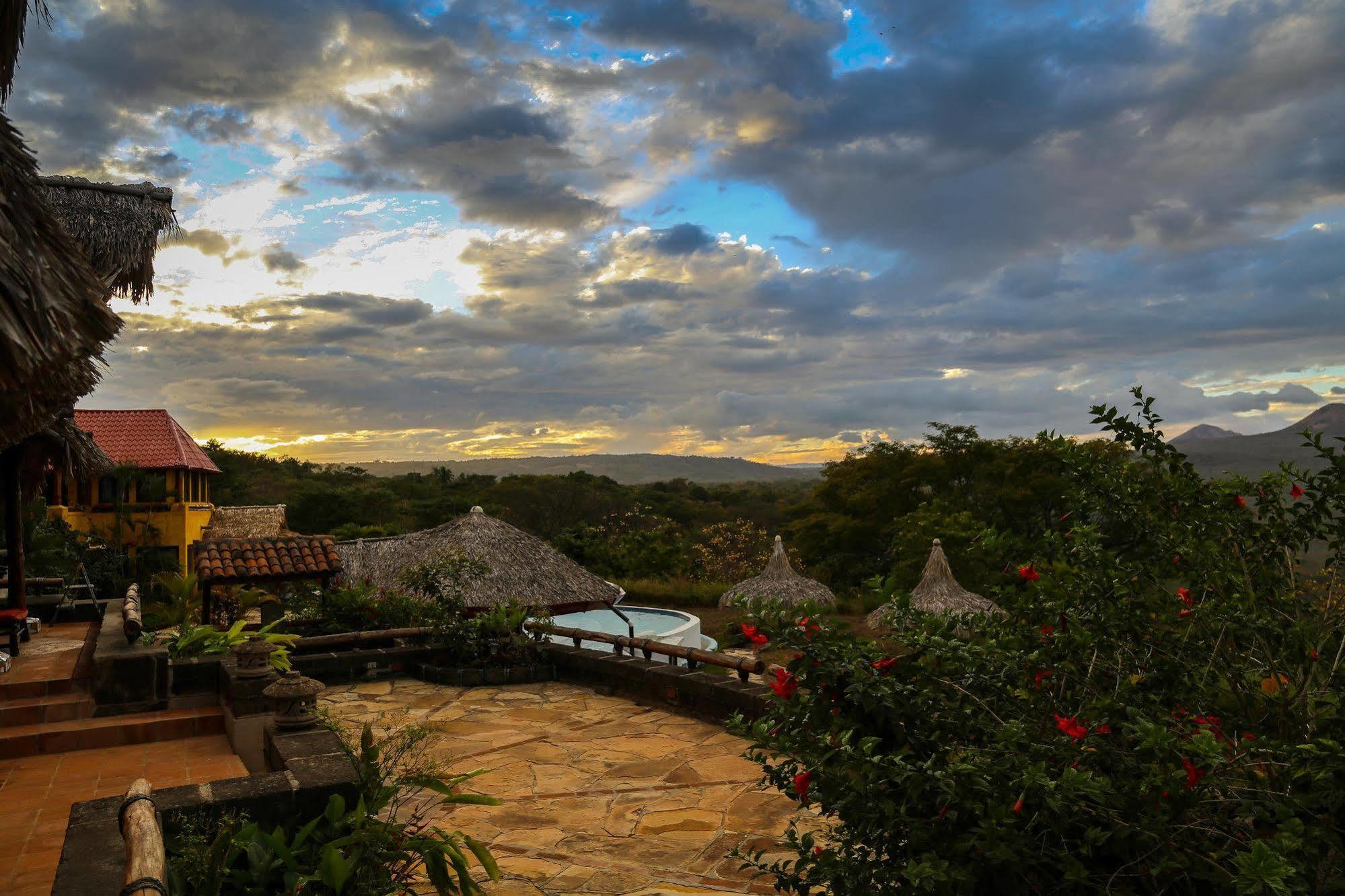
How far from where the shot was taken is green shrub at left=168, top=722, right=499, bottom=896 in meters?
3.33

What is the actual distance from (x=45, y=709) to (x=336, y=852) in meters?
4.96

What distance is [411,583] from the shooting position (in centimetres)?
1177

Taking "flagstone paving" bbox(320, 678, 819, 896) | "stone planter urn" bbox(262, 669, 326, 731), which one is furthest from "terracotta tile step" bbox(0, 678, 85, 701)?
"stone planter urn" bbox(262, 669, 326, 731)

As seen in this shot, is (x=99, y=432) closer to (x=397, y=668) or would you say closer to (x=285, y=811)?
(x=397, y=668)

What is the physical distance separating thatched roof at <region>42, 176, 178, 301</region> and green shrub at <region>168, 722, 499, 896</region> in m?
8.61

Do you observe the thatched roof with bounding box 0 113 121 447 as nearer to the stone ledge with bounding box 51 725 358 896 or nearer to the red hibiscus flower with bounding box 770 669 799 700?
the stone ledge with bounding box 51 725 358 896

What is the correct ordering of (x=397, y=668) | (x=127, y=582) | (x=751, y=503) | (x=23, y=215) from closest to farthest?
1. (x=23, y=215)
2. (x=397, y=668)
3. (x=127, y=582)
4. (x=751, y=503)

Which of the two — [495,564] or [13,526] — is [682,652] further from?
[13,526]

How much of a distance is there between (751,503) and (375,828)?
40.3 metres

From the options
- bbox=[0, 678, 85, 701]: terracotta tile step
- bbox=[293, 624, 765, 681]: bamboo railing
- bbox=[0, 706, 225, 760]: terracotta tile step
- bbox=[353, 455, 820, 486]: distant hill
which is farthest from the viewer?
bbox=[353, 455, 820, 486]: distant hill

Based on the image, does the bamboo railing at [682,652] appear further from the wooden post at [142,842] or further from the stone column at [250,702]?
the wooden post at [142,842]

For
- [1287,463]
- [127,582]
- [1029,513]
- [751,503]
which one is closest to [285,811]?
[1287,463]

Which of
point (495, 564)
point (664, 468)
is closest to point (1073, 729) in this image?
point (495, 564)

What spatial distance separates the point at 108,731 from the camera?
21.9 feet
